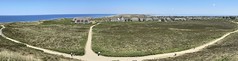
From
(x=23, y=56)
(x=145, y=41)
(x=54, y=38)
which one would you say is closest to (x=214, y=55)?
(x=23, y=56)

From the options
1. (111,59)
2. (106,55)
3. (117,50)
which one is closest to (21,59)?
(111,59)

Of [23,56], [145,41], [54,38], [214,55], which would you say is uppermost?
[23,56]

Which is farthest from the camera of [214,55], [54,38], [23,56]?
[54,38]

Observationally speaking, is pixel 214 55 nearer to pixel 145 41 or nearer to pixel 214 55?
pixel 214 55

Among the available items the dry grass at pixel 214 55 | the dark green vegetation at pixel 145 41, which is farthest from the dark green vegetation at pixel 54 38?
the dry grass at pixel 214 55

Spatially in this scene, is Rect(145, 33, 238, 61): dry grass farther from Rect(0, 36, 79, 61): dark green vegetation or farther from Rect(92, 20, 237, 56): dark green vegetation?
Rect(0, 36, 79, 61): dark green vegetation

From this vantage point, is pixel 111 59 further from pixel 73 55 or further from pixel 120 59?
pixel 73 55

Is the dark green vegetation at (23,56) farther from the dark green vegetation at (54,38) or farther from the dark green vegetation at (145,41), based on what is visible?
the dark green vegetation at (145,41)

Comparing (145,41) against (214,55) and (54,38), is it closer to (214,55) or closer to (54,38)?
(54,38)

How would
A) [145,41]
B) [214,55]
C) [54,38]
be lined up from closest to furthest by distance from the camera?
[214,55], [145,41], [54,38]

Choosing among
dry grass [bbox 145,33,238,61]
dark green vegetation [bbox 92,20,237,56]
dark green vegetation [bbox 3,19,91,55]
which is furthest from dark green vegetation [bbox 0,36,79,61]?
dry grass [bbox 145,33,238,61]

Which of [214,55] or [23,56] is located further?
[214,55]

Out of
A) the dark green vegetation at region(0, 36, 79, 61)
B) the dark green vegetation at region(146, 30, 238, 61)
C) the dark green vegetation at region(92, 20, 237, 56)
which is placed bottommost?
the dark green vegetation at region(92, 20, 237, 56)

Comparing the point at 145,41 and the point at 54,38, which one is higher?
the point at 54,38
